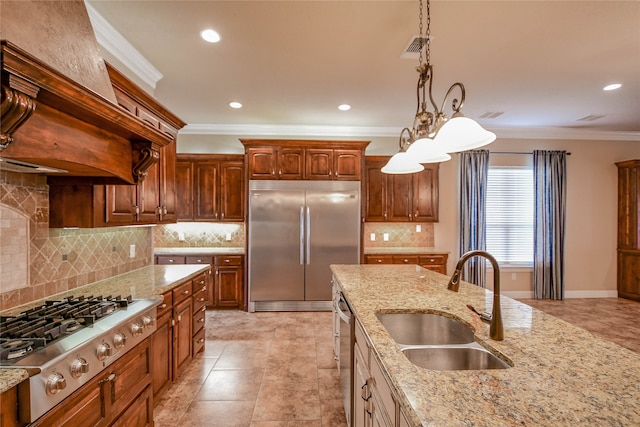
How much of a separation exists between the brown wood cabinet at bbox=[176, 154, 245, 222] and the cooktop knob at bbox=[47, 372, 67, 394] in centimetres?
380

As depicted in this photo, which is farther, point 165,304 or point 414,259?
point 414,259

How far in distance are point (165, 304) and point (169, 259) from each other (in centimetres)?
239

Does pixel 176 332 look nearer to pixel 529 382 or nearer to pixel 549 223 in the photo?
pixel 529 382

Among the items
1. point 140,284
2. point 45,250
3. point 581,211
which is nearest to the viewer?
point 45,250

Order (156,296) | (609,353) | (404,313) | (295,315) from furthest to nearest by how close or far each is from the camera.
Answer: (295,315), (156,296), (404,313), (609,353)

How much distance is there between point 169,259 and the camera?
446 centimetres

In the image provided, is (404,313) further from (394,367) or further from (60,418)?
(60,418)

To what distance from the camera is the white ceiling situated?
224cm

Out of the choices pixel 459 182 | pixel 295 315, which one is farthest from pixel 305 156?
pixel 459 182

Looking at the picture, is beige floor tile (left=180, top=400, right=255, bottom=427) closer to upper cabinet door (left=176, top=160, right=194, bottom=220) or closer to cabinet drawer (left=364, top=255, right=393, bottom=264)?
cabinet drawer (left=364, top=255, right=393, bottom=264)

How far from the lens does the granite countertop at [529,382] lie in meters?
0.77

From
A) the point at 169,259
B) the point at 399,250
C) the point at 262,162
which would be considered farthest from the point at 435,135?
the point at 169,259

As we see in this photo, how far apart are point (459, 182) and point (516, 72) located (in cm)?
229

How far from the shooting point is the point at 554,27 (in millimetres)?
2432
